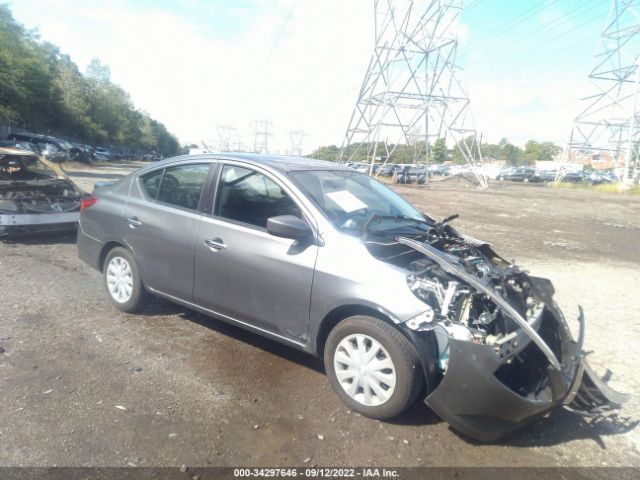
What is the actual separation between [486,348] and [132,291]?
3441mm

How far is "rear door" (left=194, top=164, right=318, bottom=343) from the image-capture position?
348 cm

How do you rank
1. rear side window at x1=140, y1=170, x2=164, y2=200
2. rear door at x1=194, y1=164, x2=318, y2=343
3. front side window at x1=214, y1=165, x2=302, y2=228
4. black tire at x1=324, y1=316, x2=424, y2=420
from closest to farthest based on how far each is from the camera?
black tire at x1=324, y1=316, x2=424, y2=420, rear door at x1=194, y1=164, x2=318, y2=343, front side window at x1=214, y1=165, x2=302, y2=228, rear side window at x1=140, y1=170, x2=164, y2=200

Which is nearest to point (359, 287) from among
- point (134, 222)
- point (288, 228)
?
point (288, 228)

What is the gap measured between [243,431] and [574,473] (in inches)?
81.0

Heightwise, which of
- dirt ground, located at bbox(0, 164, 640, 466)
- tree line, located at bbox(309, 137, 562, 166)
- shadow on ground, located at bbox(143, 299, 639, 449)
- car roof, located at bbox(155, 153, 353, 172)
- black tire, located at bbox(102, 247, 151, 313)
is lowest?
dirt ground, located at bbox(0, 164, 640, 466)

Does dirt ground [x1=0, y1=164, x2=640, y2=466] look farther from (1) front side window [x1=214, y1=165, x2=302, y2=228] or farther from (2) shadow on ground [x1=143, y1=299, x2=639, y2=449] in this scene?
(1) front side window [x1=214, y1=165, x2=302, y2=228]

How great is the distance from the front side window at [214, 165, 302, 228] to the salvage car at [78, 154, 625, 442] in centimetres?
1

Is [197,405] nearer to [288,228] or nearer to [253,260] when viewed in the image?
[253,260]

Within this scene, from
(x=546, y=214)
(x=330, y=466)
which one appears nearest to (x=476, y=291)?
(x=330, y=466)

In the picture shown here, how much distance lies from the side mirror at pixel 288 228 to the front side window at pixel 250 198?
0.82 ft

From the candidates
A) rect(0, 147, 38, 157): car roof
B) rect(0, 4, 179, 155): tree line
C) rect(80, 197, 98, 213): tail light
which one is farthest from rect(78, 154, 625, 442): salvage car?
rect(0, 4, 179, 155): tree line

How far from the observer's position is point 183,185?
4445 mm

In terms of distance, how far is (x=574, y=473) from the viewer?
281 centimetres

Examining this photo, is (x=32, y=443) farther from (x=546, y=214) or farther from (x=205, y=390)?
(x=546, y=214)
